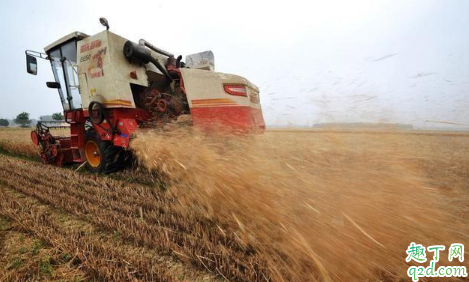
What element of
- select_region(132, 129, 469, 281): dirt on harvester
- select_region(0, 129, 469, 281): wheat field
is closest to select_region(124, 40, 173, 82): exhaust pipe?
select_region(0, 129, 469, 281): wheat field

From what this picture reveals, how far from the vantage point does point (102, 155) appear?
3900 mm

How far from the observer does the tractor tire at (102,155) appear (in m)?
3.90

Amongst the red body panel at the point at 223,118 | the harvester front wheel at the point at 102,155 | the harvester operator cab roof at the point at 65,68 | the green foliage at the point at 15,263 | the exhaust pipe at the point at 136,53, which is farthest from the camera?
the harvester operator cab roof at the point at 65,68

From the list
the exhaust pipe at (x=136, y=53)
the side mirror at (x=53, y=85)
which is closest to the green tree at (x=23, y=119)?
the side mirror at (x=53, y=85)

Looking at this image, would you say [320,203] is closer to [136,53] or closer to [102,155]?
[136,53]

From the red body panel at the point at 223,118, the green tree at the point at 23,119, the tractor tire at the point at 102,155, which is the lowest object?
the tractor tire at the point at 102,155

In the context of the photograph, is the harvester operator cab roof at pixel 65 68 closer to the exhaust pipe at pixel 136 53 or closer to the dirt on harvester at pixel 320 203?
the exhaust pipe at pixel 136 53

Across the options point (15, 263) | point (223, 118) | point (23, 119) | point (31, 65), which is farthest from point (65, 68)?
point (23, 119)

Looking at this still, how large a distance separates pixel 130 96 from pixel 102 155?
1.16 metres

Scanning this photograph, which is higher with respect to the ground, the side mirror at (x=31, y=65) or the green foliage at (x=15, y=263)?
the side mirror at (x=31, y=65)

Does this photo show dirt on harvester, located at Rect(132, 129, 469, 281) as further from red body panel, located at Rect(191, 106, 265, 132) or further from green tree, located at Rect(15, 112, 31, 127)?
green tree, located at Rect(15, 112, 31, 127)

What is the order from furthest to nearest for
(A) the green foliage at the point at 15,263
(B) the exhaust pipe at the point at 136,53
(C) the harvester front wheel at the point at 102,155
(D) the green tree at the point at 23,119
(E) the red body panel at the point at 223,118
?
(D) the green tree at the point at 23,119, (C) the harvester front wheel at the point at 102,155, (B) the exhaust pipe at the point at 136,53, (E) the red body panel at the point at 223,118, (A) the green foliage at the point at 15,263

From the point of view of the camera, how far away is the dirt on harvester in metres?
1.44

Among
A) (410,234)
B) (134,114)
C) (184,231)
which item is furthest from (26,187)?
(410,234)
